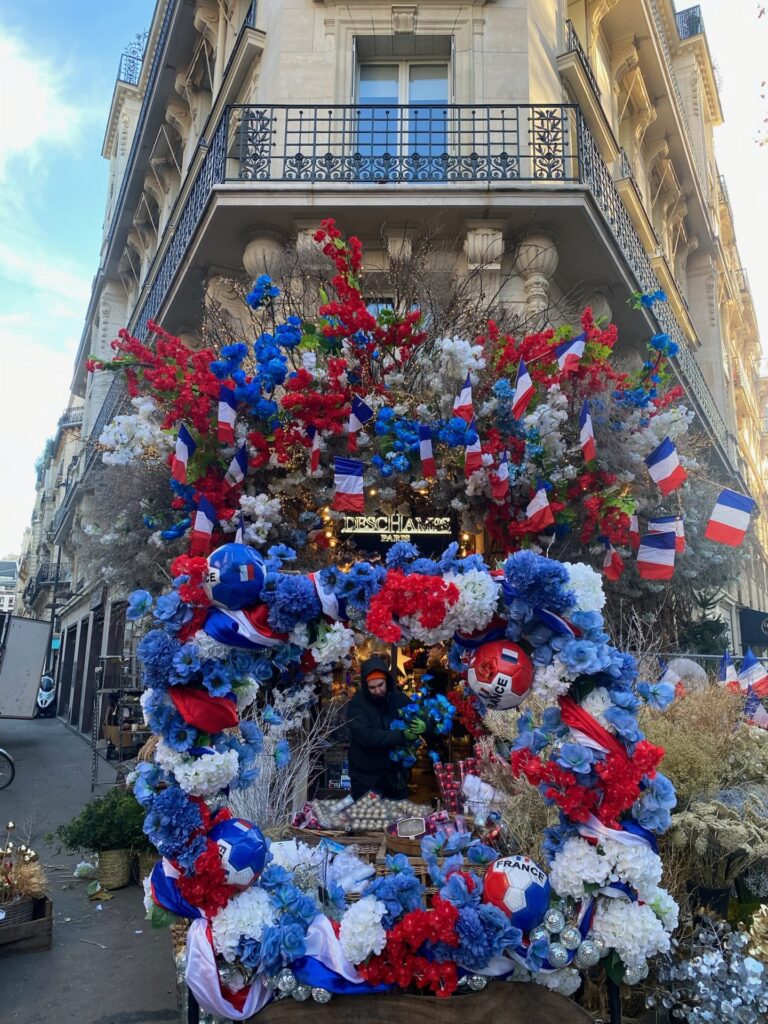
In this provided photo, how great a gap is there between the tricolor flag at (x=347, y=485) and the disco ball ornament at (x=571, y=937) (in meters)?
4.17

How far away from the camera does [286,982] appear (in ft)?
10.4

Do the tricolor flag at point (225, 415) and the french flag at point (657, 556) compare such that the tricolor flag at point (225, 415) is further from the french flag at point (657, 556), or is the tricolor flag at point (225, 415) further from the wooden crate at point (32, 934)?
the french flag at point (657, 556)

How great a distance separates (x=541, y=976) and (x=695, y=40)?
2492cm

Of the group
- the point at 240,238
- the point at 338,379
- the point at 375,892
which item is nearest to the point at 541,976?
the point at 375,892

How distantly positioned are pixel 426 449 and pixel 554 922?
4.15 m

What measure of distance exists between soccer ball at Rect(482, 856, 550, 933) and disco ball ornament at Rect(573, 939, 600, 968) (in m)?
0.19

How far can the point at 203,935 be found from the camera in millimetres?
3203

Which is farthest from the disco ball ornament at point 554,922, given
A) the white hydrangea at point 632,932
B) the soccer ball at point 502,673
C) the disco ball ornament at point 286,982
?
the disco ball ornament at point 286,982

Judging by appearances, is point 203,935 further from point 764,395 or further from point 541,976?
point 764,395

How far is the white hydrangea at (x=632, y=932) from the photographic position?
3.13 m

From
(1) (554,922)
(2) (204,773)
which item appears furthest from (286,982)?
(1) (554,922)

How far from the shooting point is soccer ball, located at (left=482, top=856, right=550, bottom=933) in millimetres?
3234

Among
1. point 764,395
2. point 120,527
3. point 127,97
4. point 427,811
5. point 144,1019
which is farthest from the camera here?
point 764,395

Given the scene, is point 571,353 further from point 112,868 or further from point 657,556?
point 112,868
